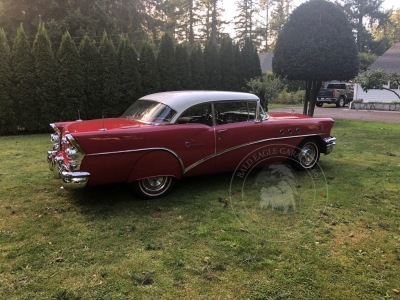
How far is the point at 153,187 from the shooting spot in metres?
4.33

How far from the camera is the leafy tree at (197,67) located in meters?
13.6

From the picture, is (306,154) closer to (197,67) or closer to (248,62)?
(197,67)

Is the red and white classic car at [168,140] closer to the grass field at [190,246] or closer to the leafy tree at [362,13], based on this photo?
the grass field at [190,246]

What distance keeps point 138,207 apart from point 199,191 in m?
1.06

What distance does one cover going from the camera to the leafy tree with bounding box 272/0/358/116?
12266 mm

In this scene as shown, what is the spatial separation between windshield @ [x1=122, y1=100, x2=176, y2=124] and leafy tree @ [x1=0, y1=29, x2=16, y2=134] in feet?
25.1

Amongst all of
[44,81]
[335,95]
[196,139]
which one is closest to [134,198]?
[196,139]

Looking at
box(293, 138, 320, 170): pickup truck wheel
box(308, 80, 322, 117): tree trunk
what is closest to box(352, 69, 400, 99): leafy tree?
box(308, 80, 322, 117): tree trunk

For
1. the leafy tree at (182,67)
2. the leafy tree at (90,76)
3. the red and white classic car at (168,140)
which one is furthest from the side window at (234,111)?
the leafy tree at (182,67)

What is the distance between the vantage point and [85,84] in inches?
439

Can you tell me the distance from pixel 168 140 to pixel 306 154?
2888 millimetres

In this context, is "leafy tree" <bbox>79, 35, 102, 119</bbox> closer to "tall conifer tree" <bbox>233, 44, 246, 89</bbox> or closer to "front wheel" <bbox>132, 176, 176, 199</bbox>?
"tall conifer tree" <bbox>233, 44, 246, 89</bbox>

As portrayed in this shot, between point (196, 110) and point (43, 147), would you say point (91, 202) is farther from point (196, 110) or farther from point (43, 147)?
point (43, 147)

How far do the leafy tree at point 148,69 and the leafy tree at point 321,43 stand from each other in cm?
601
